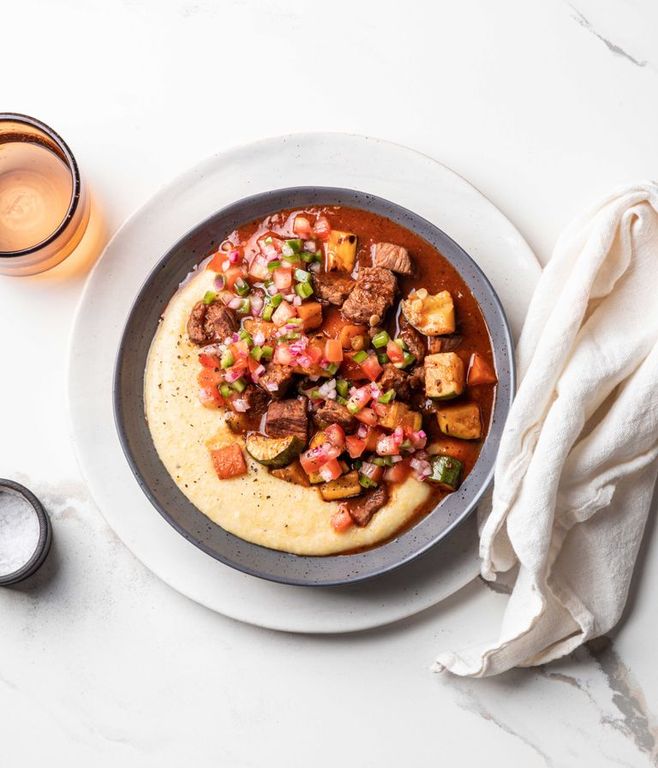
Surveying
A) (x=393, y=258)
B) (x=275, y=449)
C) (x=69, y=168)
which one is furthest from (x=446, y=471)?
(x=69, y=168)

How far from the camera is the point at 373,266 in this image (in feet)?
15.0

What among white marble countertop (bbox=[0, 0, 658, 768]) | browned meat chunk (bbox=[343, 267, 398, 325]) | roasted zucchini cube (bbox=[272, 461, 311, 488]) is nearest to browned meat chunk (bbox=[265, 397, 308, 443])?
roasted zucchini cube (bbox=[272, 461, 311, 488])

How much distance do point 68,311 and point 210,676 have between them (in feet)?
7.21

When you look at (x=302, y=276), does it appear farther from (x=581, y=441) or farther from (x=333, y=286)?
(x=581, y=441)

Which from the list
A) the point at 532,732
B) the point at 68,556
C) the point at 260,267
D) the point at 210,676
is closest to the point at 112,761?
the point at 210,676

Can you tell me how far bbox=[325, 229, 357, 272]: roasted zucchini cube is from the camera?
463 cm

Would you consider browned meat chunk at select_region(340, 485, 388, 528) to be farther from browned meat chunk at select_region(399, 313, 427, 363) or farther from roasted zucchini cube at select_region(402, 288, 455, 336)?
roasted zucchini cube at select_region(402, 288, 455, 336)

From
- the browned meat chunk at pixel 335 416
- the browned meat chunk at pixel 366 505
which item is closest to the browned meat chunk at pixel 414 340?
the browned meat chunk at pixel 335 416

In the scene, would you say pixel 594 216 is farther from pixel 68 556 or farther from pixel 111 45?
pixel 68 556

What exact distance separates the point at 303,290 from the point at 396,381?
0.67 m

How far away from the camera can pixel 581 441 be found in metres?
4.47

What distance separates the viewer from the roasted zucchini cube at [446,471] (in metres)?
4.48

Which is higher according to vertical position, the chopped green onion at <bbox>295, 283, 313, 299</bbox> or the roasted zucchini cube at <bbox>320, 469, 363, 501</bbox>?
the chopped green onion at <bbox>295, 283, 313, 299</bbox>

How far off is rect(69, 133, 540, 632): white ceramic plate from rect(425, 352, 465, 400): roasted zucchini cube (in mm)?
477
